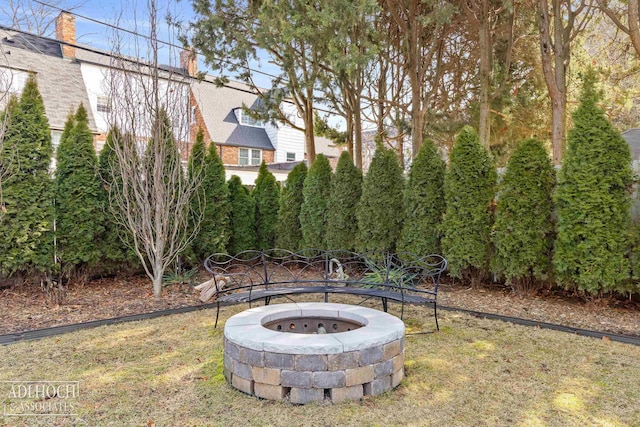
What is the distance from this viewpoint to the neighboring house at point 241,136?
1575cm

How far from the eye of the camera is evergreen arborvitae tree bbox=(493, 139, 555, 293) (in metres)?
5.09

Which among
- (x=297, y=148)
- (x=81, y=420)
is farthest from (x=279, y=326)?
(x=297, y=148)

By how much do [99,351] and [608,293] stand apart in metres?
5.47

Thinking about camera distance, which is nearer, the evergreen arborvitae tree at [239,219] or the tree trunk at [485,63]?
the tree trunk at [485,63]

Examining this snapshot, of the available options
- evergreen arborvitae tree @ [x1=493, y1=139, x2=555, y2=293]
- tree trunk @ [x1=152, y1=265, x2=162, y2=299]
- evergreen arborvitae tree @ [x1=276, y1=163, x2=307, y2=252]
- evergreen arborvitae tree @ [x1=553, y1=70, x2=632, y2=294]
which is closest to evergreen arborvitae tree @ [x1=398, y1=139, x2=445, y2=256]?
evergreen arborvitae tree @ [x1=493, y1=139, x2=555, y2=293]

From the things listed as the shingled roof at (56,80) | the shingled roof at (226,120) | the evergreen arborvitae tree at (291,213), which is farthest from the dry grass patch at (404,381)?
the shingled roof at (226,120)

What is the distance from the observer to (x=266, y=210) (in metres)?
8.05

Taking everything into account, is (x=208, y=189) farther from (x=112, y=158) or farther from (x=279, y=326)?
(x=279, y=326)

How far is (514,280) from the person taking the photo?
543 cm

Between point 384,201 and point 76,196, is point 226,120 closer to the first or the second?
point 76,196

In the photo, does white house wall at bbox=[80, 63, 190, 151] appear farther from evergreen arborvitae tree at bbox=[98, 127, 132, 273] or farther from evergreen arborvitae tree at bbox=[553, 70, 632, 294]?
evergreen arborvitae tree at bbox=[553, 70, 632, 294]

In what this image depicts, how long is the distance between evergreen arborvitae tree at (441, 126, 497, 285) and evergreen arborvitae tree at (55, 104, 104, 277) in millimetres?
4872

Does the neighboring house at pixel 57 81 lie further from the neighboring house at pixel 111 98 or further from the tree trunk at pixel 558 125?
the tree trunk at pixel 558 125

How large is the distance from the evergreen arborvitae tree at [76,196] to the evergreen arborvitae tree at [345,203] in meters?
3.54
